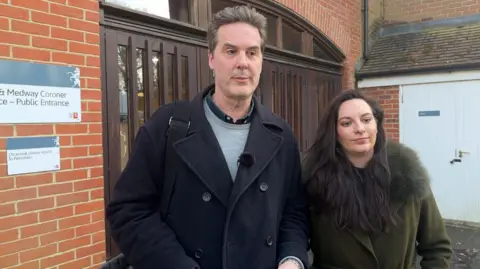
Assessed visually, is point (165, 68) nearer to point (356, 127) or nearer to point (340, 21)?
point (356, 127)

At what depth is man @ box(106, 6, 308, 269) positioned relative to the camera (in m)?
1.62

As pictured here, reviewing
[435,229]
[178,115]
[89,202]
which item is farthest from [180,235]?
[89,202]

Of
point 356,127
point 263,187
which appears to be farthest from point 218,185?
point 356,127

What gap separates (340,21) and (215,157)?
18.8 ft

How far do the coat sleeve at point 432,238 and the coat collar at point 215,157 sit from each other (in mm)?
801

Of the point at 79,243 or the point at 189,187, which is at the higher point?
the point at 189,187

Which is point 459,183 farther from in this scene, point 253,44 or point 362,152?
point 253,44

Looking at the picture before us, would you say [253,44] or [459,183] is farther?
[459,183]

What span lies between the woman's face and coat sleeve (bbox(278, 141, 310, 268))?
0.25 m

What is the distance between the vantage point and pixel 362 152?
2.03 m

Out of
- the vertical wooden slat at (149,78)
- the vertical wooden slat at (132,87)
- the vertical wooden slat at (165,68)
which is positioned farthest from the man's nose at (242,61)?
the vertical wooden slat at (165,68)

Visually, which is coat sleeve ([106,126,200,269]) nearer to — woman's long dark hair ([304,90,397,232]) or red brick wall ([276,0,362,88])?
woman's long dark hair ([304,90,397,232])

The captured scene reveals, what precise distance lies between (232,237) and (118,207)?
1.46 ft

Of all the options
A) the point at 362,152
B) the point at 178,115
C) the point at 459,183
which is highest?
the point at 178,115
